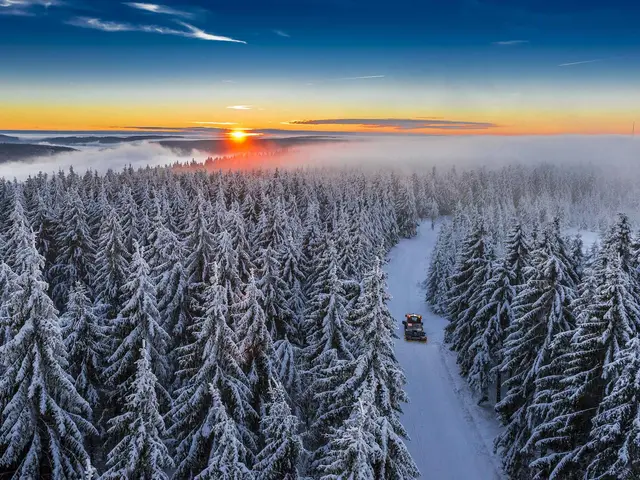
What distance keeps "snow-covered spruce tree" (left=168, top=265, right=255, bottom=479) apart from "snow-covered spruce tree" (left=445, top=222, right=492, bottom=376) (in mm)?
19615

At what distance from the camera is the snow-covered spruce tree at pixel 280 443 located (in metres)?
14.9

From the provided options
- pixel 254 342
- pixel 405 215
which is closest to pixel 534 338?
pixel 254 342

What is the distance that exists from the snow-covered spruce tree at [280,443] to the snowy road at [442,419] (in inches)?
553

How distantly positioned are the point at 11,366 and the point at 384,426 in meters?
13.5

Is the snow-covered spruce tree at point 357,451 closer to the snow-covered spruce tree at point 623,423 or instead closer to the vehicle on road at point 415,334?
the snow-covered spruce tree at point 623,423

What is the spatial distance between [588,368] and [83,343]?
23056mm

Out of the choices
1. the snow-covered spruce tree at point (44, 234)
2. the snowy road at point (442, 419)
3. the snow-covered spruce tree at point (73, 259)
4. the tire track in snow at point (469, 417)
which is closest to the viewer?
the snowy road at point (442, 419)

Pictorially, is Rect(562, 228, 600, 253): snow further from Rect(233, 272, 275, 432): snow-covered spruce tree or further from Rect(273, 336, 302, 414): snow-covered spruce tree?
Rect(233, 272, 275, 432): snow-covered spruce tree

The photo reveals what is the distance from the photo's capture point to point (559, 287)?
23.0 meters

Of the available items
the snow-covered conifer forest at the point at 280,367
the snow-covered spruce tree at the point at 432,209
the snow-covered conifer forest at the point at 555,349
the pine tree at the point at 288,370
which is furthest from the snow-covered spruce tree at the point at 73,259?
the snow-covered spruce tree at the point at 432,209

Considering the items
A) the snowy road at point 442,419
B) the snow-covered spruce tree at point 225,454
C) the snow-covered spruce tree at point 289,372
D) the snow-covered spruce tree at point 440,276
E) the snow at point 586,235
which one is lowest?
the snow at point 586,235

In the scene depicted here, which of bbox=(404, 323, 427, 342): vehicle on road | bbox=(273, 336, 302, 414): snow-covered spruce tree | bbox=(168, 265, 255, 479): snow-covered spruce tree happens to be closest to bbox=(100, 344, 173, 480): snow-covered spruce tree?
bbox=(168, 265, 255, 479): snow-covered spruce tree

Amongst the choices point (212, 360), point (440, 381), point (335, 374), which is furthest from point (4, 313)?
point (440, 381)

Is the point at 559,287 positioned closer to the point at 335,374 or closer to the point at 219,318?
the point at 335,374
